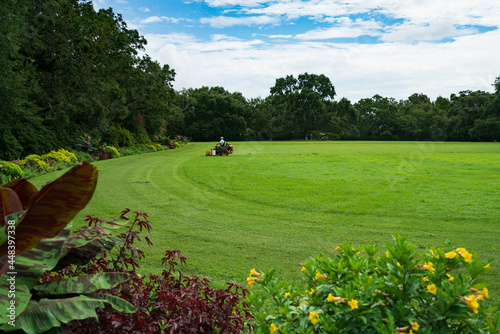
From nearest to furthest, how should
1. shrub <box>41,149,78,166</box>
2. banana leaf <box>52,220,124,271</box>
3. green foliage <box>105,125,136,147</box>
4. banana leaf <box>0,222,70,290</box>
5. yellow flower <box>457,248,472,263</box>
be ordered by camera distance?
yellow flower <box>457,248,472,263</box>, banana leaf <box>0,222,70,290</box>, banana leaf <box>52,220,124,271</box>, shrub <box>41,149,78,166</box>, green foliage <box>105,125,136,147</box>

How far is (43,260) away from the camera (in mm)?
1971

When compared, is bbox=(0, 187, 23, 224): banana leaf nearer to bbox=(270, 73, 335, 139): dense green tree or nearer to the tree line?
the tree line

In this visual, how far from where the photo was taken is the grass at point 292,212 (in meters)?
5.47

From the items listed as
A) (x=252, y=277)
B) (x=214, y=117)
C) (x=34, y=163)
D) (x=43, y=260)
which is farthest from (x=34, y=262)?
(x=214, y=117)

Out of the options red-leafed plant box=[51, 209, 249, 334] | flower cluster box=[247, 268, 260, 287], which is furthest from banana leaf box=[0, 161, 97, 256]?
flower cluster box=[247, 268, 260, 287]

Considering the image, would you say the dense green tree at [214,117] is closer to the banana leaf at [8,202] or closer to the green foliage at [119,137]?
the green foliage at [119,137]

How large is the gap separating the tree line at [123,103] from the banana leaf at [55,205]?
52.2 feet

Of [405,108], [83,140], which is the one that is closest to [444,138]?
[405,108]

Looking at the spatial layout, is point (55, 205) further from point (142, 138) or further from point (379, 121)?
point (379, 121)

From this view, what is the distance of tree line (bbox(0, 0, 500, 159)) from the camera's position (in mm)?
17188

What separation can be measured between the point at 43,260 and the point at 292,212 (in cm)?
649

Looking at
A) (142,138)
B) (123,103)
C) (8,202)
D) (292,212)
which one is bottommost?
(292,212)

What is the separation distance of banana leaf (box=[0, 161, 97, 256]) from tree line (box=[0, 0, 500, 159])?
1592cm

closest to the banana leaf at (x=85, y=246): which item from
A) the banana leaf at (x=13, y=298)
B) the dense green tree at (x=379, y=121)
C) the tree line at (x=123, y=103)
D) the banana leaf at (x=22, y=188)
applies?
the banana leaf at (x=22, y=188)
